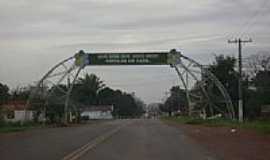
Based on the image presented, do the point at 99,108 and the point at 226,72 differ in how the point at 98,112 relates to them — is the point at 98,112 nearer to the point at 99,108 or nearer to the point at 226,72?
the point at 99,108

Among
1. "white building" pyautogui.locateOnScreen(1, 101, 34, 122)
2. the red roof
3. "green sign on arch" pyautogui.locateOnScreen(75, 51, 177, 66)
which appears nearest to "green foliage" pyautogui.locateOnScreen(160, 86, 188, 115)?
the red roof

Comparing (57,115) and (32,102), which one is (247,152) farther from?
(57,115)

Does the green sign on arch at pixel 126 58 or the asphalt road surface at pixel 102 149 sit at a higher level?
the green sign on arch at pixel 126 58

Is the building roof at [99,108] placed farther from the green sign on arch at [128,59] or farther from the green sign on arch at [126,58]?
the green sign on arch at [128,59]

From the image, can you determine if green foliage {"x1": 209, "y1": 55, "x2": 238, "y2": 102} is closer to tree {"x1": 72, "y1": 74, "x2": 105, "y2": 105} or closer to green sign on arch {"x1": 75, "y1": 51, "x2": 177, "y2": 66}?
green sign on arch {"x1": 75, "y1": 51, "x2": 177, "y2": 66}

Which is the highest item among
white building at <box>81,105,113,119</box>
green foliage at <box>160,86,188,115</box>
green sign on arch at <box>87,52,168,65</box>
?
green sign on arch at <box>87,52,168,65</box>

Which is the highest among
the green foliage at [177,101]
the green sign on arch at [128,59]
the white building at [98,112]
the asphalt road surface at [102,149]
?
the green sign on arch at [128,59]

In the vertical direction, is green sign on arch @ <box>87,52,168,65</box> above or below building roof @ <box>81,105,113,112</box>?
above

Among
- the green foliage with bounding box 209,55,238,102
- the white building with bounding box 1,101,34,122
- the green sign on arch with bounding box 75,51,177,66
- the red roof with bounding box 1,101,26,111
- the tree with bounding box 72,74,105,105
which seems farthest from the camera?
the tree with bounding box 72,74,105,105

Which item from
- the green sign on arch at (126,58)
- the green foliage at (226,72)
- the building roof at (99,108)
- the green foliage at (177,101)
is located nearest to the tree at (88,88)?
the building roof at (99,108)

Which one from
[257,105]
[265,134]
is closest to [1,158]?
[265,134]

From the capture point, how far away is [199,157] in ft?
67.2

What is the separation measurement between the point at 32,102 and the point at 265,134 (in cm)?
4228

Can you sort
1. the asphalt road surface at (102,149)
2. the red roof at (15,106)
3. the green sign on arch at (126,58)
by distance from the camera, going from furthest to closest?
1. the red roof at (15,106)
2. the green sign on arch at (126,58)
3. the asphalt road surface at (102,149)
